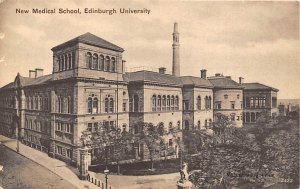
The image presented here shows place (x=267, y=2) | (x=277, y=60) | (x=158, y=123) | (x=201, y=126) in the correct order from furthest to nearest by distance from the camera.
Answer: (x=201, y=126) < (x=158, y=123) < (x=277, y=60) < (x=267, y=2)

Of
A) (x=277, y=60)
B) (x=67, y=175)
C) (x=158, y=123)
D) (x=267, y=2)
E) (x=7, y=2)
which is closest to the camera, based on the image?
(x=7, y=2)

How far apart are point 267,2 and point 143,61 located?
6389 millimetres

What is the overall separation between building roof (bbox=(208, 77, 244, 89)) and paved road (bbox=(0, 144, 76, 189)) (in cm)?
1597

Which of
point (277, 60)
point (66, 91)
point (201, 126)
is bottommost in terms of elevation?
point (201, 126)

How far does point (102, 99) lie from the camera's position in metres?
17.1

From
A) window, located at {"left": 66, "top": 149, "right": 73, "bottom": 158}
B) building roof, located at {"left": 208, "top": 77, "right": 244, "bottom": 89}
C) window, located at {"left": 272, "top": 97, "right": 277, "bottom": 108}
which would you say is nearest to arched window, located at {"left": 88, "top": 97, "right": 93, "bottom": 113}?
window, located at {"left": 66, "top": 149, "right": 73, "bottom": 158}

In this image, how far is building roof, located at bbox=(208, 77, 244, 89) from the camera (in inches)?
968

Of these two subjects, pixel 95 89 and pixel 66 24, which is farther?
pixel 95 89

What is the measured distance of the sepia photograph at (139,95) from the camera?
10.9 metres

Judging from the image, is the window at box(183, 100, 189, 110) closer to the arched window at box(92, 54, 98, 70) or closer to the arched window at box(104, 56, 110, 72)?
the arched window at box(104, 56, 110, 72)

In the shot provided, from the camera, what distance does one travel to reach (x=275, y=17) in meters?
11.6

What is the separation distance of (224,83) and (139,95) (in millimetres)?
9405

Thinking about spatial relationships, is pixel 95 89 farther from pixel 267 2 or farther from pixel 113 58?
pixel 267 2

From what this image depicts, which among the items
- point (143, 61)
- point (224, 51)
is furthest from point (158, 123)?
point (224, 51)
